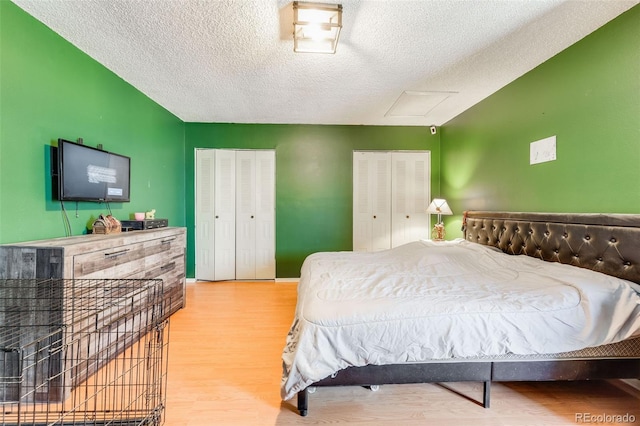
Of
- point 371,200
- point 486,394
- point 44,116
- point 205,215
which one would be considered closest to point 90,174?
point 44,116

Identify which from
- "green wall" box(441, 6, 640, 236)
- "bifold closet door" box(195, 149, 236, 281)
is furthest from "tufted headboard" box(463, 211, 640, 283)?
"bifold closet door" box(195, 149, 236, 281)

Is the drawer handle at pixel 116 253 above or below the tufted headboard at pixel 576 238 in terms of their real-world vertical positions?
below

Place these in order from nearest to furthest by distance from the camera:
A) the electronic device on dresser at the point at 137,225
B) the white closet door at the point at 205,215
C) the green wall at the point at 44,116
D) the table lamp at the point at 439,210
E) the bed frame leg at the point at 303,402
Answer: the bed frame leg at the point at 303,402
the green wall at the point at 44,116
the electronic device on dresser at the point at 137,225
the table lamp at the point at 439,210
the white closet door at the point at 205,215

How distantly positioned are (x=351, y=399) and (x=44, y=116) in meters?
2.90

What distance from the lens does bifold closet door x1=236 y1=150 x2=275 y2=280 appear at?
4.34m

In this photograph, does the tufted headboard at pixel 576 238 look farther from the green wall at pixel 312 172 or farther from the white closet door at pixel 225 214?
the white closet door at pixel 225 214

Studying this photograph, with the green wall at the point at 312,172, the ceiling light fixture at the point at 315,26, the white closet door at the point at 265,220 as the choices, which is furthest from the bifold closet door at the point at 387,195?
the ceiling light fixture at the point at 315,26

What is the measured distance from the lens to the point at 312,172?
173 inches

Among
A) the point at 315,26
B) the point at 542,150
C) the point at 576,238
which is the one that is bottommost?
the point at 576,238

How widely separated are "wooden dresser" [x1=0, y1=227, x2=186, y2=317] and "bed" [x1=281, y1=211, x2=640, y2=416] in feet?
2.63

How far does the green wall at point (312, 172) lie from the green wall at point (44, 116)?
63.0 inches

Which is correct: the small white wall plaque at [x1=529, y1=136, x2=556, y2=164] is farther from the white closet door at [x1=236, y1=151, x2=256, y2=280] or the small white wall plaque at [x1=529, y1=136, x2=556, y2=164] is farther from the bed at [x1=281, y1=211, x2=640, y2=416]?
the white closet door at [x1=236, y1=151, x2=256, y2=280]

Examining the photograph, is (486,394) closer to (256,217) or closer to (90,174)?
(90,174)

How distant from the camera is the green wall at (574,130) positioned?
6.04 feet
